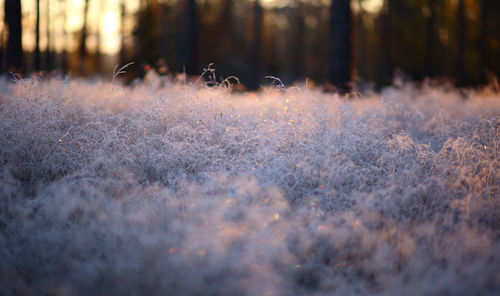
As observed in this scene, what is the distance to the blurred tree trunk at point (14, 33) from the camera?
8.63m

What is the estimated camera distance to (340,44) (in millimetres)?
8766

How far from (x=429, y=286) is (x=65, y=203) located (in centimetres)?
338

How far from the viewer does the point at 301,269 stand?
2.64 metres

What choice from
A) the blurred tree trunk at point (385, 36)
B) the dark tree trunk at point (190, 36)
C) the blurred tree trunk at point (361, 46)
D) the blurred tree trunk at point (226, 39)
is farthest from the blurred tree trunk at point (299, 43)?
the dark tree trunk at point (190, 36)

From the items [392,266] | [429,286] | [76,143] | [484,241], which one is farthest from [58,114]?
[484,241]

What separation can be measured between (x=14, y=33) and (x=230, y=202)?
9.61 metres

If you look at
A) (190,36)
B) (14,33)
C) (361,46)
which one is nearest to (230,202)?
(190,36)

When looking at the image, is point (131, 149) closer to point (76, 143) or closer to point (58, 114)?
point (76, 143)

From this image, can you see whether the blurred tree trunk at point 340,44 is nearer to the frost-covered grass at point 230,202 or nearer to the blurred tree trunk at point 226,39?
the frost-covered grass at point 230,202

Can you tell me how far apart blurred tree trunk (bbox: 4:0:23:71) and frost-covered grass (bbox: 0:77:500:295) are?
547 cm

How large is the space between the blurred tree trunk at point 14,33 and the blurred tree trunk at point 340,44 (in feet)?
29.5

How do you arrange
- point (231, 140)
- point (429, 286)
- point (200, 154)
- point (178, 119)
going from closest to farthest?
point (429, 286)
point (200, 154)
point (231, 140)
point (178, 119)

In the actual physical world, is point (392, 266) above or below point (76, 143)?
below

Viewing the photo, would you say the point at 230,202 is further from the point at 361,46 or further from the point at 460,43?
the point at 361,46
